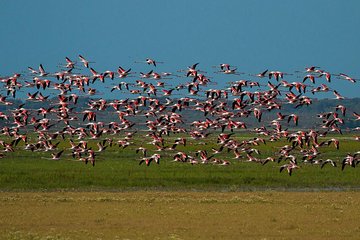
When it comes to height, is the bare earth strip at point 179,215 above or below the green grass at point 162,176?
below

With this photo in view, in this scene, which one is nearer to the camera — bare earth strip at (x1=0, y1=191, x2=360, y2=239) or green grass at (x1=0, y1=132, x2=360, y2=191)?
bare earth strip at (x1=0, y1=191, x2=360, y2=239)

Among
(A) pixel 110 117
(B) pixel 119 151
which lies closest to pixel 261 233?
(B) pixel 119 151

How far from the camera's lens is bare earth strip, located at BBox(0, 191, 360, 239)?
2852cm

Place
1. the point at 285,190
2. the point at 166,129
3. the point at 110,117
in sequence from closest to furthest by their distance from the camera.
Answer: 1. the point at 285,190
2. the point at 166,129
3. the point at 110,117

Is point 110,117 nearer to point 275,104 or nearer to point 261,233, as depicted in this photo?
point 275,104

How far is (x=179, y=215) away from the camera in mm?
33469

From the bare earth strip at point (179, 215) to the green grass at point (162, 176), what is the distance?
5.00 metres

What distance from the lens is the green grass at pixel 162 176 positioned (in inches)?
1918

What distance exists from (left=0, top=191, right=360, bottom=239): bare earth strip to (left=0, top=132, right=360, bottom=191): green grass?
5000 mm

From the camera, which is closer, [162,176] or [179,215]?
[179,215]

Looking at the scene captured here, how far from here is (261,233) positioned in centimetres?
2858

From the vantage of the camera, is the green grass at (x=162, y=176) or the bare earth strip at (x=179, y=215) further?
the green grass at (x=162, y=176)

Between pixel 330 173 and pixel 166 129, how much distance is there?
10143mm

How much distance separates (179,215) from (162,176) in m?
18.2
